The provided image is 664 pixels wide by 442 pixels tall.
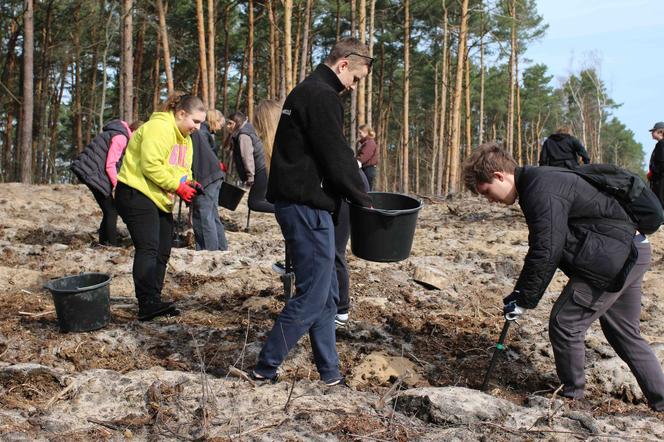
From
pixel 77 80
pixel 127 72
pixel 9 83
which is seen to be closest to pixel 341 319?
pixel 127 72

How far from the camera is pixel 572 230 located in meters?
3.05

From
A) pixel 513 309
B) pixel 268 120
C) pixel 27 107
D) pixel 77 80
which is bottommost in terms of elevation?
pixel 513 309

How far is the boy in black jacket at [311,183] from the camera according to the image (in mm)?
2926

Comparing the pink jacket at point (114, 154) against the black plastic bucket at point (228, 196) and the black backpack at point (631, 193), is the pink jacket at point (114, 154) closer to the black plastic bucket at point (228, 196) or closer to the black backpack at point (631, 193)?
the black plastic bucket at point (228, 196)

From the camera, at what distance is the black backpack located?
9.87 ft

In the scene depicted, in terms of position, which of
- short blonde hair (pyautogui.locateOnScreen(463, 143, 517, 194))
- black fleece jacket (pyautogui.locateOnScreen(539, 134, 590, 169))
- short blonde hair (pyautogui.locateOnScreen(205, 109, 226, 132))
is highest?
short blonde hair (pyautogui.locateOnScreen(205, 109, 226, 132))

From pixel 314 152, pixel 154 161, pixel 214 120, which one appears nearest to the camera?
pixel 314 152

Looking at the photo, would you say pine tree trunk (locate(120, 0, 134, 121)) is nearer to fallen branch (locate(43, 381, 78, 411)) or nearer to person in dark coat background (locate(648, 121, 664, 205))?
person in dark coat background (locate(648, 121, 664, 205))

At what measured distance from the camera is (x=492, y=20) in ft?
82.5

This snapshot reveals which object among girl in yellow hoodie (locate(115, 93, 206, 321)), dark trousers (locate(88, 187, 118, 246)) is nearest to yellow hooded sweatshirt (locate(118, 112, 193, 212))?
girl in yellow hoodie (locate(115, 93, 206, 321))

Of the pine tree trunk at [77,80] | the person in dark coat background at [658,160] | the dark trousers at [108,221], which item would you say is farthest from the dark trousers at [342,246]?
the pine tree trunk at [77,80]

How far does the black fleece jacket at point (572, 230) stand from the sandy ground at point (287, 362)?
68 centimetres

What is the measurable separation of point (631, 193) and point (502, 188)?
648mm

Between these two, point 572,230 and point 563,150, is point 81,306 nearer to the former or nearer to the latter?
point 572,230
